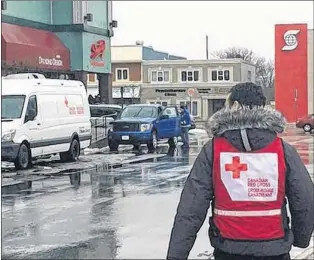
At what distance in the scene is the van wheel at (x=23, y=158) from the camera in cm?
1905

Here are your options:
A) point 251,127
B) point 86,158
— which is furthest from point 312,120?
point 251,127

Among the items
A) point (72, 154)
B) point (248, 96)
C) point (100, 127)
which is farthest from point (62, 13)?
point (248, 96)

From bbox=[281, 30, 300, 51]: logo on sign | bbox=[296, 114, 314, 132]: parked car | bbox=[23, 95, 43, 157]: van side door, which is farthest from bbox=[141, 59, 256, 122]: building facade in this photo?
bbox=[23, 95, 43, 157]: van side door

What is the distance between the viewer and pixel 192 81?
68.8 m

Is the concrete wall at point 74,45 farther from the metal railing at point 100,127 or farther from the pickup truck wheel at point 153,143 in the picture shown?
the pickup truck wheel at point 153,143

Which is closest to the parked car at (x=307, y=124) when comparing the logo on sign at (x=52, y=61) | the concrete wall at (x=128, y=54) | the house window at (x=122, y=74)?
the logo on sign at (x=52, y=61)

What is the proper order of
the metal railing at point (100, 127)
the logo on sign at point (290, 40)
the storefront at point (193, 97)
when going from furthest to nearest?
the storefront at point (193, 97), the logo on sign at point (290, 40), the metal railing at point (100, 127)

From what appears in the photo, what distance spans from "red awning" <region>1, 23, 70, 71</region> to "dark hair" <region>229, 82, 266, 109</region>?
22.3m

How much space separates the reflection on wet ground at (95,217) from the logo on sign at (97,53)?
16741mm

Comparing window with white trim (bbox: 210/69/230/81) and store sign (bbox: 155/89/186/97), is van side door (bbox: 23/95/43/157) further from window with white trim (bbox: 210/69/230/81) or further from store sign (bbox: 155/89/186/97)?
window with white trim (bbox: 210/69/230/81)

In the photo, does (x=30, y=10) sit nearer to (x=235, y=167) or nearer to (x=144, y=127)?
(x=144, y=127)

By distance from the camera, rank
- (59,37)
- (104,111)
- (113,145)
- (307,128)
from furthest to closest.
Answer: (307,128)
(104,111)
(59,37)
(113,145)

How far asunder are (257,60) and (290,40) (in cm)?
3457

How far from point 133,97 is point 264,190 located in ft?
203
